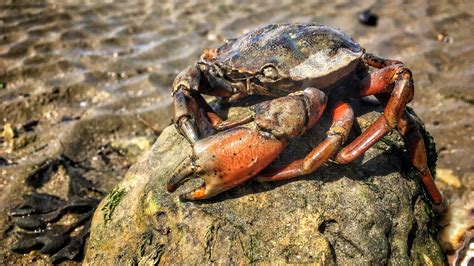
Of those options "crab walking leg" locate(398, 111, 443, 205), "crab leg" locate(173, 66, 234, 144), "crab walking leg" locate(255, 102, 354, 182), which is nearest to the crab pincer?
"crab walking leg" locate(255, 102, 354, 182)

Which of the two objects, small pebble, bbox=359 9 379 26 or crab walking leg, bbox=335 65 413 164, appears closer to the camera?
crab walking leg, bbox=335 65 413 164

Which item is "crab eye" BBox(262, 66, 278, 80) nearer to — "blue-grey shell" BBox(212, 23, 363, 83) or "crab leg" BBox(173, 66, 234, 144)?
"blue-grey shell" BBox(212, 23, 363, 83)

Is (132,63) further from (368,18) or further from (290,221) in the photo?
(290,221)

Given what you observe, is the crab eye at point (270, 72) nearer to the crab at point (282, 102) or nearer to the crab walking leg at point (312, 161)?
the crab at point (282, 102)

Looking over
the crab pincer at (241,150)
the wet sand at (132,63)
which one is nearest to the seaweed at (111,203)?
the crab pincer at (241,150)

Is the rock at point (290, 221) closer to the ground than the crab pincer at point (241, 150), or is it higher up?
closer to the ground

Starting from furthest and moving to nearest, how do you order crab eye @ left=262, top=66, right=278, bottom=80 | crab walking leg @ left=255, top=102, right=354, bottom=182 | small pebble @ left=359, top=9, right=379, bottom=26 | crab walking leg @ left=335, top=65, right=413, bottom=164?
1. small pebble @ left=359, top=9, right=379, bottom=26
2. crab eye @ left=262, top=66, right=278, bottom=80
3. crab walking leg @ left=335, top=65, right=413, bottom=164
4. crab walking leg @ left=255, top=102, right=354, bottom=182

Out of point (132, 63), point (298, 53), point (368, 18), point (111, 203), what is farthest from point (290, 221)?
point (368, 18)

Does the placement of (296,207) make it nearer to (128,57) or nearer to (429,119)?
(429,119)
